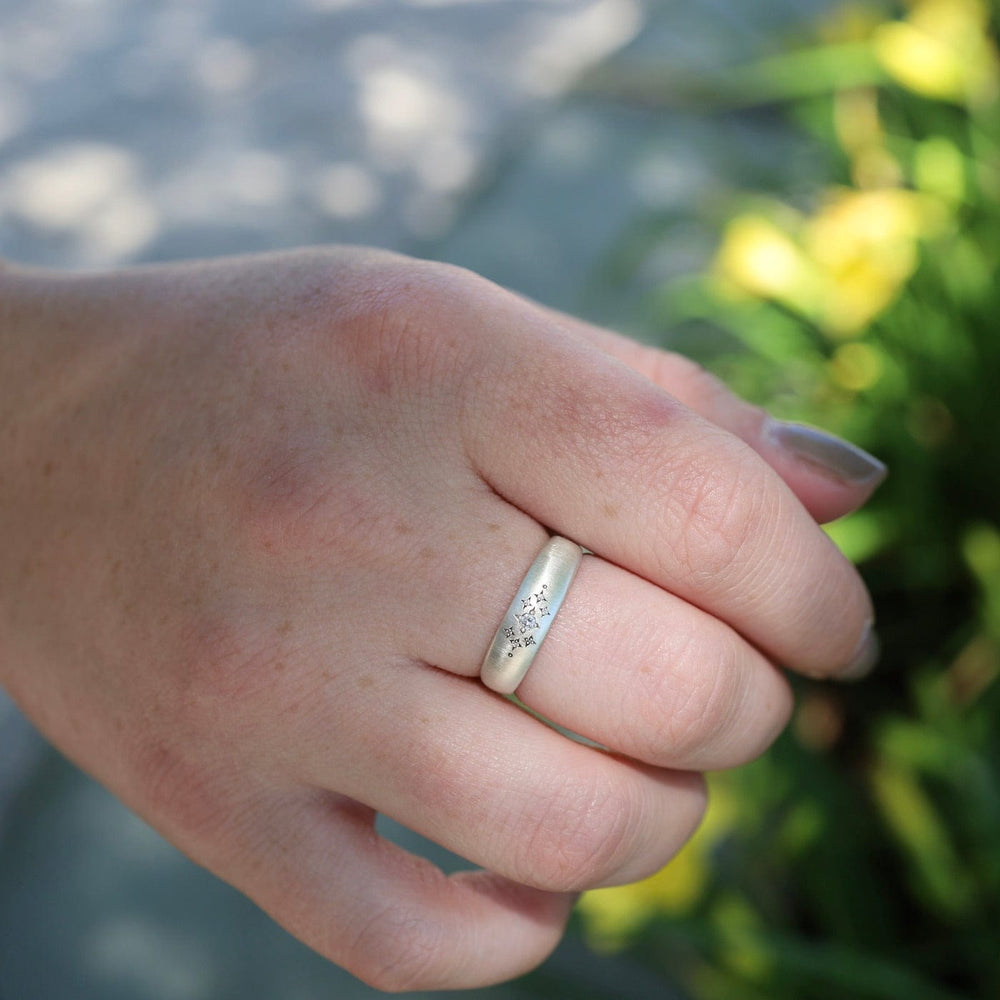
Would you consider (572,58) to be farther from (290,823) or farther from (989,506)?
(290,823)

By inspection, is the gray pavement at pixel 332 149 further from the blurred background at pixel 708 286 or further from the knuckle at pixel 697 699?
the knuckle at pixel 697 699

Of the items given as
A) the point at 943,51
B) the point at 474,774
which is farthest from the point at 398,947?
the point at 943,51

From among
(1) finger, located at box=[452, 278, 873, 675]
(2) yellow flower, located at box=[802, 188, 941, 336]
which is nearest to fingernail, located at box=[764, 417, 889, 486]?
(1) finger, located at box=[452, 278, 873, 675]

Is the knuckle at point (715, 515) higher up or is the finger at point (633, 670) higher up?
the knuckle at point (715, 515)

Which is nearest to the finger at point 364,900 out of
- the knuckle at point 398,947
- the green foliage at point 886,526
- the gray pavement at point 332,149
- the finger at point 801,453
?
the knuckle at point 398,947

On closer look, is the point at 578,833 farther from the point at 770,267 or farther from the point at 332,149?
the point at 332,149

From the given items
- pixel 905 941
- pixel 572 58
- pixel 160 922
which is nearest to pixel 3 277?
pixel 160 922
